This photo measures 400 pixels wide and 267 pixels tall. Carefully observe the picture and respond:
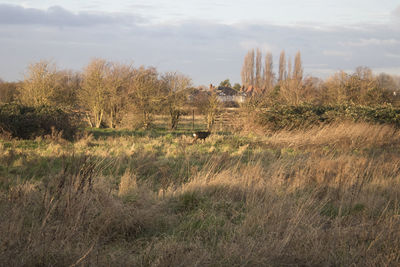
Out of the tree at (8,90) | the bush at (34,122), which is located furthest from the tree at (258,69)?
the bush at (34,122)

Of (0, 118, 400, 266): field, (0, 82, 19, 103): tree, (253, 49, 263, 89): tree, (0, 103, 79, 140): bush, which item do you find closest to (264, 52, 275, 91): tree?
(253, 49, 263, 89): tree

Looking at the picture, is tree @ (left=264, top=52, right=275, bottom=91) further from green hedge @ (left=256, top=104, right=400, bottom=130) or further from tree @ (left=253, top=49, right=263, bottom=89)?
green hedge @ (left=256, top=104, right=400, bottom=130)

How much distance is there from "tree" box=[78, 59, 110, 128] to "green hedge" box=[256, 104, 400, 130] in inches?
412

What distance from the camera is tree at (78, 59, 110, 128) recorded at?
22.4 m

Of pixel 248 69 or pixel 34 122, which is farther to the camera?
pixel 248 69

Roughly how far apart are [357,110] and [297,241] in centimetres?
1515

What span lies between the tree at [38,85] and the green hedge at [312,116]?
1369 centimetres

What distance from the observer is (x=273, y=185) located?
6.48 metres

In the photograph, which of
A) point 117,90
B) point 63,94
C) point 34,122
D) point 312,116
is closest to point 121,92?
point 117,90

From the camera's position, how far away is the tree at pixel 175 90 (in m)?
22.4

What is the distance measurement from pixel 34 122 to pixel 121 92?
803 cm

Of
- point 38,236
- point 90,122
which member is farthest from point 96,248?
point 90,122

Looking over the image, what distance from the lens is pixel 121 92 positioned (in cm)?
2233

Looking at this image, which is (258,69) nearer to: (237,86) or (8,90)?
(237,86)
